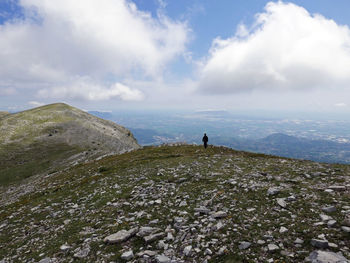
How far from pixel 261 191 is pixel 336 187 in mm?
4016

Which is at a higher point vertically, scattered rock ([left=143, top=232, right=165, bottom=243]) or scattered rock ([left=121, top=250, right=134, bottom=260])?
scattered rock ([left=143, top=232, right=165, bottom=243])

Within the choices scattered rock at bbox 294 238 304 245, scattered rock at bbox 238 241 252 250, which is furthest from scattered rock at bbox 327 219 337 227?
scattered rock at bbox 238 241 252 250

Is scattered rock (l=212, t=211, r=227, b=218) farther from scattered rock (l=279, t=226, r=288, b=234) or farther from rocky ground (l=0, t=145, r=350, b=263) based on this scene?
scattered rock (l=279, t=226, r=288, b=234)

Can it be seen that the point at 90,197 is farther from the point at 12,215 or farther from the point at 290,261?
the point at 290,261

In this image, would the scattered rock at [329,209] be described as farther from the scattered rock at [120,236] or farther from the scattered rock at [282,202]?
the scattered rock at [120,236]

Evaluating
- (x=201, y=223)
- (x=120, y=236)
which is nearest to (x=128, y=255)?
(x=120, y=236)

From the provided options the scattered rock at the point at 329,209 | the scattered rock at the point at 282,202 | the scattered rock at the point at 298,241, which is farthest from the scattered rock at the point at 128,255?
the scattered rock at the point at 329,209

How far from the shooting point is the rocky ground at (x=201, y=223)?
20.2 ft

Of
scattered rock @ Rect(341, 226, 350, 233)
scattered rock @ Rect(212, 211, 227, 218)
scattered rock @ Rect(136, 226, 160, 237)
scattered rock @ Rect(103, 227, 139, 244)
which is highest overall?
scattered rock @ Rect(341, 226, 350, 233)

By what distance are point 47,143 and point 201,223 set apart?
8616cm

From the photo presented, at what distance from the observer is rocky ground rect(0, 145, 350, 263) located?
20.2ft

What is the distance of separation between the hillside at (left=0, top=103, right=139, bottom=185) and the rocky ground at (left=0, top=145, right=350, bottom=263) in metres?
35.5

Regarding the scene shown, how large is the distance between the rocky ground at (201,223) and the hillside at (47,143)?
1400 inches

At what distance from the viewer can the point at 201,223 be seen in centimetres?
823
